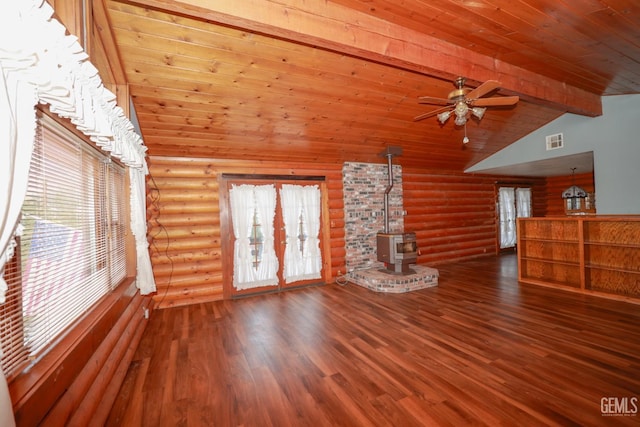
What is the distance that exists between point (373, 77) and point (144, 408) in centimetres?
424

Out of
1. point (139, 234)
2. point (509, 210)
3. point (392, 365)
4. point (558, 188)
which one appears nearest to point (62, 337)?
point (139, 234)

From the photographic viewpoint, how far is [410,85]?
13.0 ft

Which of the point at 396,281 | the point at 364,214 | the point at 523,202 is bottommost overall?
the point at 396,281

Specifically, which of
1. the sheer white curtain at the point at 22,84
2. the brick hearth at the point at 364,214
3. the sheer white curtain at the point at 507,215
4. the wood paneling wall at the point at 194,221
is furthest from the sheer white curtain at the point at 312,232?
the sheer white curtain at the point at 507,215

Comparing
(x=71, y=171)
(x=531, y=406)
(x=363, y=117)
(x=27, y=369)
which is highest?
(x=363, y=117)

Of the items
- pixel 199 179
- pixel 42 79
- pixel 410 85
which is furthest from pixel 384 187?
pixel 42 79

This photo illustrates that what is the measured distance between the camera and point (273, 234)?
5.34 meters

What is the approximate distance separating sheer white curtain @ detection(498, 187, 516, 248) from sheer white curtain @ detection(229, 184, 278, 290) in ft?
23.9

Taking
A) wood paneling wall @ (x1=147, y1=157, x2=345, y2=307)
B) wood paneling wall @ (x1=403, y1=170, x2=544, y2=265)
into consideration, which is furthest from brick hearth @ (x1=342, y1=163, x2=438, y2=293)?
wood paneling wall @ (x1=147, y1=157, x2=345, y2=307)

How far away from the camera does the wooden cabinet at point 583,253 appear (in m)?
4.05

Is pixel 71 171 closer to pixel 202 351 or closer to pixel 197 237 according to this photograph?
pixel 202 351

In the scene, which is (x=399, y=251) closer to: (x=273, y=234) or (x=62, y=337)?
(x=273, y=234)

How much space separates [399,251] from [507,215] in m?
5.50

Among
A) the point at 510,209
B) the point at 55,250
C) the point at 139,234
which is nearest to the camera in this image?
the point at 55,250
